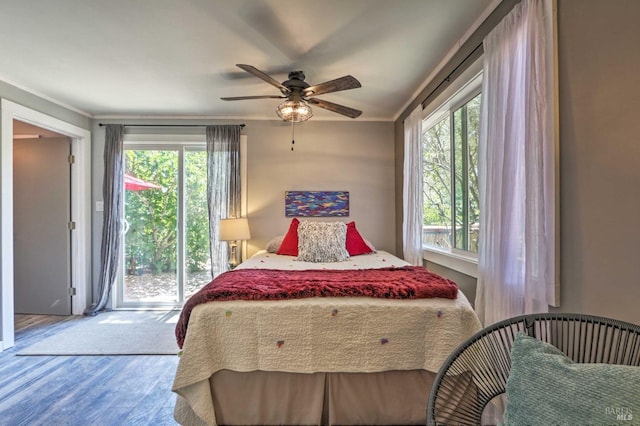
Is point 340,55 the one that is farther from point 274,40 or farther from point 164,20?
point 164,20

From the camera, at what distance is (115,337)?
2.84 metres

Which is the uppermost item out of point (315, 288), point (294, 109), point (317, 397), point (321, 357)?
point (294, 109)

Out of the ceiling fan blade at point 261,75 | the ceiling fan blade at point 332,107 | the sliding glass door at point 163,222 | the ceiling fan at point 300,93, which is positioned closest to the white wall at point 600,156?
the ceiling fan at point 300,93

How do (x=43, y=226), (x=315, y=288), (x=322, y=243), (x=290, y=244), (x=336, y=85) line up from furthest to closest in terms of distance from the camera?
(x=43, y=226)
(x=290, y=244)
(x=322, y=243)
(x=336, y=85)
(x=315, y=288)

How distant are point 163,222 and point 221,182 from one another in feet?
3.15

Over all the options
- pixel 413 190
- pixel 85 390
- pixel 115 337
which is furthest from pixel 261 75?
pixel 115 337

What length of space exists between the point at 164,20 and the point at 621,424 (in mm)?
2737

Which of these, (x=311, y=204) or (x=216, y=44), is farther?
(x=311, y=204)

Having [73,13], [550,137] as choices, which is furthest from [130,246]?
[550,137]

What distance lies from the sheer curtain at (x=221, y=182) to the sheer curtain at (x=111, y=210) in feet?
3.75

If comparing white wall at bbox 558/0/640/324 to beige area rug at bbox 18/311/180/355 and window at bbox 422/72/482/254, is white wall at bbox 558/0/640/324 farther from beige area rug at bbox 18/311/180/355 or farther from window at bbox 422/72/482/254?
beige area rug at bbox 18/311/180/355

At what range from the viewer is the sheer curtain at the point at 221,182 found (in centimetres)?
358

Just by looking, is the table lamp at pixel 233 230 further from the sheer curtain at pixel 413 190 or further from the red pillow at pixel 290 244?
the sheer curtain at pixel 413 190

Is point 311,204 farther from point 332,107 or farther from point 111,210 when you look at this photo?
point 111,210
